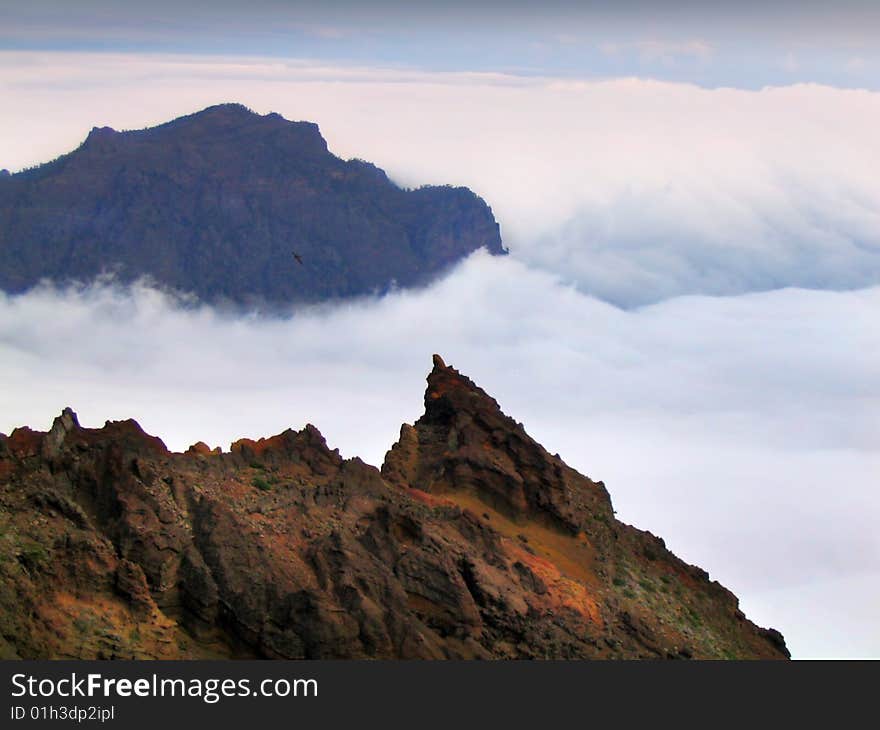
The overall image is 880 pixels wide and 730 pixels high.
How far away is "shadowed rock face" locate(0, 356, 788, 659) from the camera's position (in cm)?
→ 5759

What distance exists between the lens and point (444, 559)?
66312 mm

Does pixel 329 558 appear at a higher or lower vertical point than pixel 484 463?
lower

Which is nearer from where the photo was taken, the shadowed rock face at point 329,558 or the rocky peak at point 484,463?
the shadowed rock face at point 329,558

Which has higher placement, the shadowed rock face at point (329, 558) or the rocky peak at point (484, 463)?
the rocky peak at point (484, 463)

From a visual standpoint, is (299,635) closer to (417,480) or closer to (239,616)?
(239,616)

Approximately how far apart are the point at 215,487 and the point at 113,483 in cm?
456

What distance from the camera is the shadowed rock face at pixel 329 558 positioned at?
57594mm

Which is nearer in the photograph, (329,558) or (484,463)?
(329,558)

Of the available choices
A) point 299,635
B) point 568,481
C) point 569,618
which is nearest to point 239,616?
point 299,635

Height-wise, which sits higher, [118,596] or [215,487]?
[215,487]

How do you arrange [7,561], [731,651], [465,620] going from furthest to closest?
[731,651] → [465,620] → [7,561]

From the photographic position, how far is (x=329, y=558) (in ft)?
206

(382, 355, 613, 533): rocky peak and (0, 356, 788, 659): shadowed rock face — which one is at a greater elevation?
(382, 355, 613, 533): rocky peak

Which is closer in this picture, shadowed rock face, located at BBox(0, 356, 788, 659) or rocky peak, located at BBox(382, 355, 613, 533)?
shadowed rock face, located at BBox(0, 356, 788, 659)
